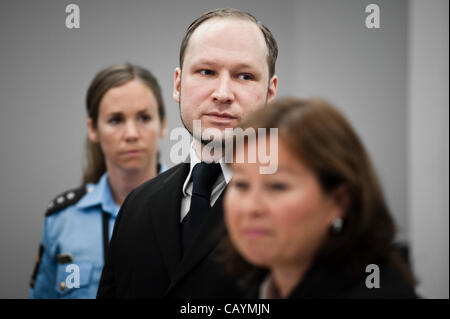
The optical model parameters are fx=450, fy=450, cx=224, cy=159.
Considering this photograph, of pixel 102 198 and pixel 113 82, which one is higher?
pixel 113 82

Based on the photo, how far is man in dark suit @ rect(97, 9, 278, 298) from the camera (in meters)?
0.92

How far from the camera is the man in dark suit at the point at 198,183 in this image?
3.01 feet

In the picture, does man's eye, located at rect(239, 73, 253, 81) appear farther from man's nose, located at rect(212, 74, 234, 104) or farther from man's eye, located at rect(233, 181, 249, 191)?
man's eye, located at rect(233, 181, 249, 191)

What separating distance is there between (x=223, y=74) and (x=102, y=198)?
1114 mm

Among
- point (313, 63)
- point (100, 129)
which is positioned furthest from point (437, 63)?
point (100, 129)

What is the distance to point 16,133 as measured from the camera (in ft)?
8.14

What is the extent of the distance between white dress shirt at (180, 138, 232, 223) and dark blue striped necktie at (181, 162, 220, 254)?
0.01 metres

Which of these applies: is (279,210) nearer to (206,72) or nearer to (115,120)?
(206,72)

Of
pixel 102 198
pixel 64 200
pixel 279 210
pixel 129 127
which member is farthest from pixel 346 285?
pixel 64 200

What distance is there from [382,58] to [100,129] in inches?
67.5

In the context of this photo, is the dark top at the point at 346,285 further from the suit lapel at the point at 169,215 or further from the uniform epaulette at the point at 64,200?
the uniform epaulette at the point at 64,200

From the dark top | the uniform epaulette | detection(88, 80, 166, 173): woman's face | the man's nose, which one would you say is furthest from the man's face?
the uniform epaulette

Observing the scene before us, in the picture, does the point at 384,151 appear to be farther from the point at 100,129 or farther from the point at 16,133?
the point at 16,133

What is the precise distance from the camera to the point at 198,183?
3.28ft
